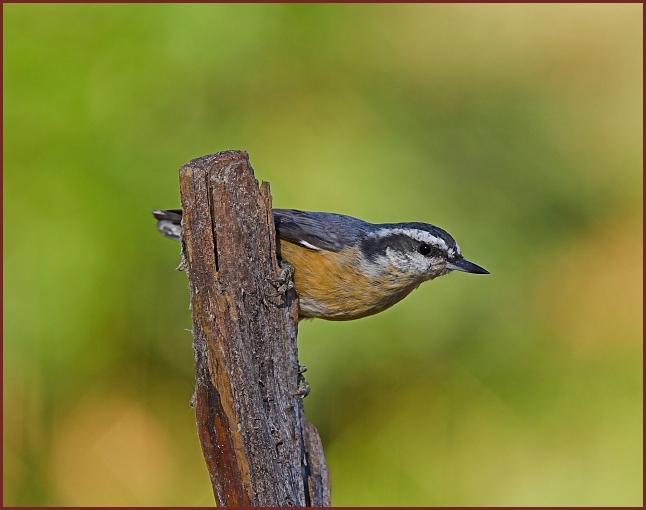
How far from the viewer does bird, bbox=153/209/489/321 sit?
13.2 feet

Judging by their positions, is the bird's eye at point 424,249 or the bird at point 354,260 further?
the bird's eye at point 424,249

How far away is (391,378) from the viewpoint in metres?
5.71

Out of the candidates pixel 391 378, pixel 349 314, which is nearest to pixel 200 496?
pixel 391 378

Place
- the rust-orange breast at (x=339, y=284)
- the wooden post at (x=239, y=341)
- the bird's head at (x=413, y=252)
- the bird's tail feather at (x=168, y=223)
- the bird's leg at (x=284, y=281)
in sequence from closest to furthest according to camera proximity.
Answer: the wooden post at (x=239, y=341), the bird's leg at (x=284, y=281), the rust-orange breast at (x=339, y=284), the bird's head at (x=413, y=252), the bird's tail feather at (x=168, y=223)

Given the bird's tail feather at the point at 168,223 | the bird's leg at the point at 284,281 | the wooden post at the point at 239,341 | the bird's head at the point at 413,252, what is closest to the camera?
the wooden post at the point at 239,341

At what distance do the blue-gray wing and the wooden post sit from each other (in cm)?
58

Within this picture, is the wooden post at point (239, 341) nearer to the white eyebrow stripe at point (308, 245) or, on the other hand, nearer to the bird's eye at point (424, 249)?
the white eyebrow stripe at point (308, 245)

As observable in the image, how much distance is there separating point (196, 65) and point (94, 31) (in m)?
0.67

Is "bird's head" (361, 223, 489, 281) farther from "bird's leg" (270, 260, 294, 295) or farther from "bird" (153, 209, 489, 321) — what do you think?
"bird's leg" (270, 260, 294, 295)

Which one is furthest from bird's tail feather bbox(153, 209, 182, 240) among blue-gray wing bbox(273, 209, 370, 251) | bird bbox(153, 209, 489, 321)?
blue-gray wing bbox(273, 209, 370, 251)

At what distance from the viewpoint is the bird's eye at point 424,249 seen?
167 inches

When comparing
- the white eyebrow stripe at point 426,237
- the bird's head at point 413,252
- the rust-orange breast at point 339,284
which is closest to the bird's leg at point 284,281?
the rust-orange breast at point 339,284

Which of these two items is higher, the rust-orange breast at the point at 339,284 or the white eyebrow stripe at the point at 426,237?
the white eyebrow stripe at the point at 426,237

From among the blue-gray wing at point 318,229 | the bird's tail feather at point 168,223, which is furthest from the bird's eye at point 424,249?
the bird's tail feather at point 168,223
